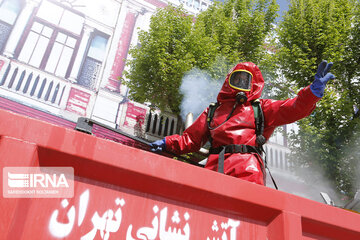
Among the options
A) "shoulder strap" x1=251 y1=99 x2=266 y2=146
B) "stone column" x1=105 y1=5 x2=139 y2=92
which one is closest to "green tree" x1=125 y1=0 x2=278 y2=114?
"stone column" x1=105 y1=5 x2=139 y2=92

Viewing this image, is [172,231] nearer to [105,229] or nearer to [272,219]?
[105,229]

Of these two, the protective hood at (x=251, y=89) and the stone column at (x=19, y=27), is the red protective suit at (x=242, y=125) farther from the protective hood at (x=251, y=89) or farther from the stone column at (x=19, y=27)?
the stone column at (x=19, y=27)

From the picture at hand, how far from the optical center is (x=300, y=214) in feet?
4.64

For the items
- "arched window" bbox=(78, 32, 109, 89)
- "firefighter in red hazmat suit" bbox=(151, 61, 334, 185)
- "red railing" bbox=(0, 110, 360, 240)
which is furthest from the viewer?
"arched window" bbox=(78, 32, 109, 89)

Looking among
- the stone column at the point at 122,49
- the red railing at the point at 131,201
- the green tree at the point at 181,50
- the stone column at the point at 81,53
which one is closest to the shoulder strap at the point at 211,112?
the red railing at the point at 131,201

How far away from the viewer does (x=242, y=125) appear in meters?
2.36

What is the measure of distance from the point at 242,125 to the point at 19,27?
8.53 metres

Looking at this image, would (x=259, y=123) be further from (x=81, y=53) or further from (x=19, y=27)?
(x=19, y=27)

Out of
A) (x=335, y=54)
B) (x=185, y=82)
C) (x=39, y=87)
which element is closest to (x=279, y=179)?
(x=335, y=54)

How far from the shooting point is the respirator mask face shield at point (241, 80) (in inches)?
103

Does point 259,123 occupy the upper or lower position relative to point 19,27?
lower

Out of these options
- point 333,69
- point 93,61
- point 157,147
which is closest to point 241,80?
point 157,147

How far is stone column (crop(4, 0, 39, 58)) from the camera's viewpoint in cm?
781

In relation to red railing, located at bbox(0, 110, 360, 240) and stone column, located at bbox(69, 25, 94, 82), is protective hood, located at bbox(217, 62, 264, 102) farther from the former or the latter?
stone column, located at bbox(69, 25, 94, 82)
